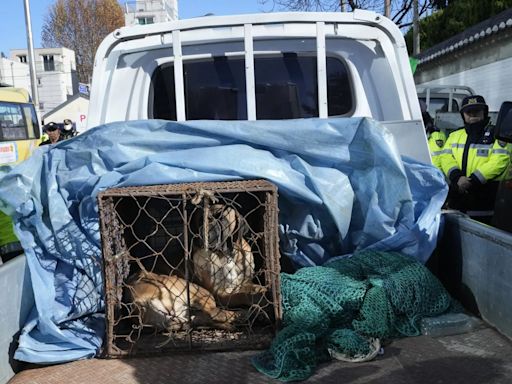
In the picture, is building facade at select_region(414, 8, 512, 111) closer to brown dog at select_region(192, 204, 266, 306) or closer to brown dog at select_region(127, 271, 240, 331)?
brown dog at select_region(192, 204, 266, 306)

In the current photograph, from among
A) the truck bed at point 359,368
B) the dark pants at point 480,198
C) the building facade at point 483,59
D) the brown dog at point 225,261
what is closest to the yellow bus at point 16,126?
the building facade at point 483,59

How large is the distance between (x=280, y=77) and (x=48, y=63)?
50736mm

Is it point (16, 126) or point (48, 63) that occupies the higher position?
point (48, 63)

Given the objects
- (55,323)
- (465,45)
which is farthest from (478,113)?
(465,45)

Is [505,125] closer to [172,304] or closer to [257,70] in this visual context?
[257,70]

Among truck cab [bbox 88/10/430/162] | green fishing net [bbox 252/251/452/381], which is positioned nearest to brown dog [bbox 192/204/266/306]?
green fishing net [bbox 252/251/452/381]

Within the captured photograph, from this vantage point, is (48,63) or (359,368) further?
(48,63)

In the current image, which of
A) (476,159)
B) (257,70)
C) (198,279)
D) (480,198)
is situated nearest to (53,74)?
(257,70)

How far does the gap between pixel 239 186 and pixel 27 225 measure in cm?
107

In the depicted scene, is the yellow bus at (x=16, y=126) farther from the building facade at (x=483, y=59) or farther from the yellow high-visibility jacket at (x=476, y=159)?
the yellow high-visibility jacket at (x=476, y=159)

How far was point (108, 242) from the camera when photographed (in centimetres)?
245

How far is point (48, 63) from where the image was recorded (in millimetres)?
49094

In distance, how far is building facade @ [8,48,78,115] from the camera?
159ft

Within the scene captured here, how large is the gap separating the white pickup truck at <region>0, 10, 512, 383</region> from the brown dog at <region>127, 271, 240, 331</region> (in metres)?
0.52
